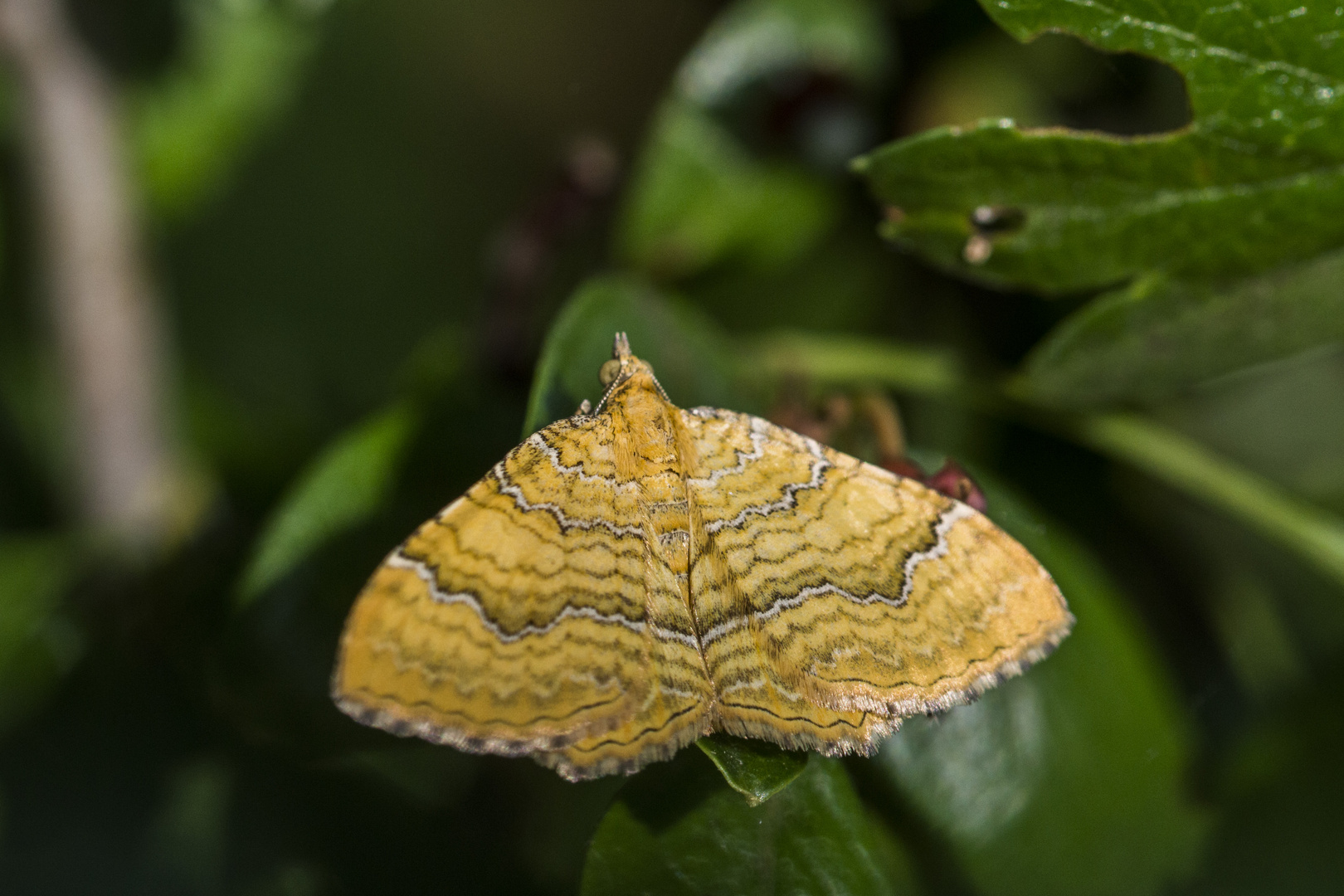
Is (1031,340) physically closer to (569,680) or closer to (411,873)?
(569,680)

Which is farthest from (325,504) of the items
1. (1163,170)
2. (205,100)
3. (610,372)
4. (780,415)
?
(205,100)

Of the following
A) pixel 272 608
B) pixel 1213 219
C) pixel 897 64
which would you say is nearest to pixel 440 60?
pixel 897 64

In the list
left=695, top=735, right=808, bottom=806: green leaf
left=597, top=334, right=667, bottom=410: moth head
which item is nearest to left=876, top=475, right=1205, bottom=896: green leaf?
left=695, top=735, right=808, bottom=806: green leaf

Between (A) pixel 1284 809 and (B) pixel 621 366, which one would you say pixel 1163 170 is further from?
(A) pixel 1284 809

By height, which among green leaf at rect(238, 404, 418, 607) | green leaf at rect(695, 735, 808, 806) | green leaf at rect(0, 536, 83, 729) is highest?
green leaf at rect(695, 735, 808, 806)

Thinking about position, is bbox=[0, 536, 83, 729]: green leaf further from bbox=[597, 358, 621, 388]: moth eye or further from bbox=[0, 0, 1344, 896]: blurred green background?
bbox=[597, 358, 621, 388]: moth eye

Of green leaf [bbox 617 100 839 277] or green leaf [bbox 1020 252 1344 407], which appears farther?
green leaf [bbox 617 100 839 277]

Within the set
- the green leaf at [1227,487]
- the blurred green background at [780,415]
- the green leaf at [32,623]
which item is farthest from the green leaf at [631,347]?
the green leaf at [32,623]

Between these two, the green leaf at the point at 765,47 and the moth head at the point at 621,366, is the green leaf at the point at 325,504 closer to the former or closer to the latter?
the moth head at the point at 621,366
